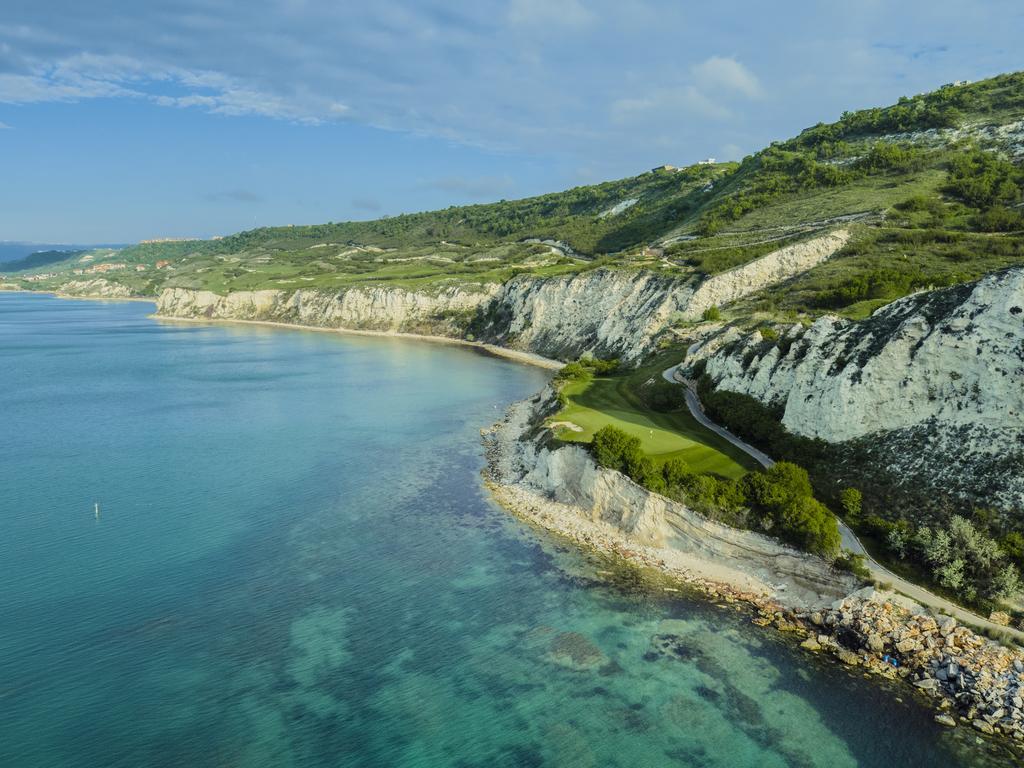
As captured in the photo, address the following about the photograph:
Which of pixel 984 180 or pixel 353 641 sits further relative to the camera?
pixel 984 180

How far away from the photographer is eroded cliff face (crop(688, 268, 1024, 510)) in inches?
1093

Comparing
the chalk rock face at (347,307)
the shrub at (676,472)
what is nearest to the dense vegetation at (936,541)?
the shrub at (676,472)

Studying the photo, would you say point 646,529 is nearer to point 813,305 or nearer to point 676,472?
point 676,472

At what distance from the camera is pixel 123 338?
400ft

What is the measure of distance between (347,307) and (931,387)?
414ft

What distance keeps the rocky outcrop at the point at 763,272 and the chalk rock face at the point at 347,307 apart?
57.8 m

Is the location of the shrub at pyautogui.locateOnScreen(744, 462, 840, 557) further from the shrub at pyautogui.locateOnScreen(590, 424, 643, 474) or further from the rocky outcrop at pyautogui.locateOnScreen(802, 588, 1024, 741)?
the shrub at pyautogui.locateOnScreen(590, 424, 643, 474)

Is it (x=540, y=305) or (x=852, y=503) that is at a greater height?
(x=540, y=305)

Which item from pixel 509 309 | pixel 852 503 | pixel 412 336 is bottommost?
pixel 412 336

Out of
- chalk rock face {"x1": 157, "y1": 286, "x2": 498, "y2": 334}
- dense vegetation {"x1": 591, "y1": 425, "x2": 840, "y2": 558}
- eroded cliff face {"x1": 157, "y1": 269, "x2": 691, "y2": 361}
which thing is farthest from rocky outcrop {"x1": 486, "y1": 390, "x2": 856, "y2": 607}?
chalk rock face {"x1": 157, "y1": 286, "x2": 498, "y2": 334}

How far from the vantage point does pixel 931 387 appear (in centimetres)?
3077

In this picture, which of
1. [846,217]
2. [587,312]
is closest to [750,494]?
[846,217]

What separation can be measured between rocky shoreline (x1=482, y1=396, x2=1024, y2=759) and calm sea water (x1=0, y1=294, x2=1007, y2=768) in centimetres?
114

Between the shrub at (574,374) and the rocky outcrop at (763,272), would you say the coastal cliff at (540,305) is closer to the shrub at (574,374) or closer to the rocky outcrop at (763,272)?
the rocky outcrop at (763,272)
